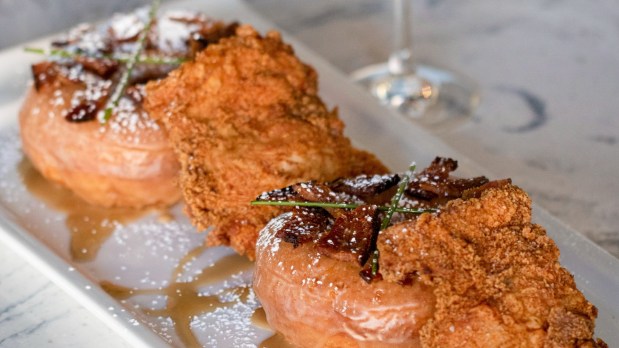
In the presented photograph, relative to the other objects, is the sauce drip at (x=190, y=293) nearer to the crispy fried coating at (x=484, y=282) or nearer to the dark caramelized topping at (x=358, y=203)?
the dark caramelized topping at (x=358, y=203)

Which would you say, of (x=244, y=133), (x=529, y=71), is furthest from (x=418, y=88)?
(x=244, y=133)

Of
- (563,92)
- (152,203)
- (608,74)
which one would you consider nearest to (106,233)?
(152,203)

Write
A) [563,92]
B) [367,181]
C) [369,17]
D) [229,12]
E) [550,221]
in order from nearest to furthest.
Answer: [367,181] → [550,221] → [563,92] → [229,12] → [369,17]

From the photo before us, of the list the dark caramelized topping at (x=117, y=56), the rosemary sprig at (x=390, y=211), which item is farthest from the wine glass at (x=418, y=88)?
the rosemary sprig at (x=390, y=211)

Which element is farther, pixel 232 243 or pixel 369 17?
pixel 369 17

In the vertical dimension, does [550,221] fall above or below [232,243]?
above

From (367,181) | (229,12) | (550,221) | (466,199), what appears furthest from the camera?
(229,12)

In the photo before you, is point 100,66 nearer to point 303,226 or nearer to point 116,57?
point 116,57

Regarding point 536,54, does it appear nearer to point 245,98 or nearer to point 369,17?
point 369,17
